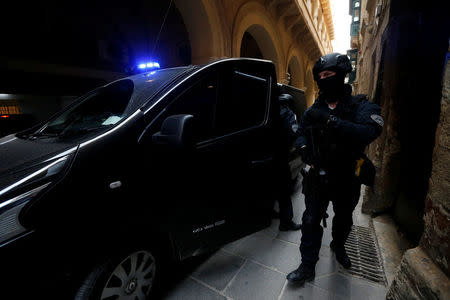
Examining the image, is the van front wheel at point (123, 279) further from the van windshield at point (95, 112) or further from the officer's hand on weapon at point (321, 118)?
the officer's hand on weapon at point (321, 118)

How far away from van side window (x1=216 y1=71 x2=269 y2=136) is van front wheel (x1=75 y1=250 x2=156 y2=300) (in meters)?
1.15

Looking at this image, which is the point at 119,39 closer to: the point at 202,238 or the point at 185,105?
the point at 185,105

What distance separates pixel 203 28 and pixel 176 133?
527cm

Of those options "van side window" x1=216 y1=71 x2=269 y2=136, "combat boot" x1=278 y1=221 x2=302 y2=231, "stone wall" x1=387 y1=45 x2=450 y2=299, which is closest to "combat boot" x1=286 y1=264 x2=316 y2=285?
"stone wall" x1=387 y1=45 x2=450 y2=299

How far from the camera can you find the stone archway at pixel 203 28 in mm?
5125

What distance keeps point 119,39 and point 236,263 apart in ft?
30.6

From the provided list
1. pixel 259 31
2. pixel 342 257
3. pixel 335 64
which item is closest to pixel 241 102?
pixel 335 64

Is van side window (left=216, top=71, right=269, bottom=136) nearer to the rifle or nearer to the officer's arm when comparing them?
the rifle

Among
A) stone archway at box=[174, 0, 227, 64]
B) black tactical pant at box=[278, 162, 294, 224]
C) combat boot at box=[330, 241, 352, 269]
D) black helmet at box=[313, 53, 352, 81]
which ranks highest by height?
stone archway at box=[174, 0, 227, 64]

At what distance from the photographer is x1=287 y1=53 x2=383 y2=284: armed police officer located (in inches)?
66.9

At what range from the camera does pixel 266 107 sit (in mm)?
2236

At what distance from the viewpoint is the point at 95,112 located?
5.80 ft

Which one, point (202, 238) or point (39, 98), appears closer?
point (202, 238)

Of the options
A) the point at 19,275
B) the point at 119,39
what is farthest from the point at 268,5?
the point at 19,275
